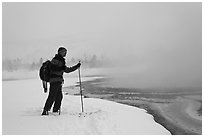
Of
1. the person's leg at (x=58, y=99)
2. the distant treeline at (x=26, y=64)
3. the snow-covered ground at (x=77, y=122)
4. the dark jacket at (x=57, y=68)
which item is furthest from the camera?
the distant treeline at (x=26, y=64)

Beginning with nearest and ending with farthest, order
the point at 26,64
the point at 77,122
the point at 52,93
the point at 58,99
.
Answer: the point at 77,122, the point at 52,93, the point at 58,99, the point at 26,64

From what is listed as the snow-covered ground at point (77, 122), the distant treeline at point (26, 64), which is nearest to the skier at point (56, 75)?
the snow-covered ground at point (77, 122)

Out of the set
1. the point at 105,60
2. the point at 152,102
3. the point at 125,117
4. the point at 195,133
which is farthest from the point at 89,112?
the point at 105,60

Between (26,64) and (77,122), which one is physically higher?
A: (77,122)

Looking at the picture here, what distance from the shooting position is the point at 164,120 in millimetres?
7027

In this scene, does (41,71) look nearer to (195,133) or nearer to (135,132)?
(135,132)

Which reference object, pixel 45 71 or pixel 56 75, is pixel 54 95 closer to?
pixel 56 75

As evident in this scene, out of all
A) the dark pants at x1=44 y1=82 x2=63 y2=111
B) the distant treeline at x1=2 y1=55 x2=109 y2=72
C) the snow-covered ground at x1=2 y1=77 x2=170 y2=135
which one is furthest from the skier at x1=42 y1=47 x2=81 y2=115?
the distant treeline at x1=2 y1=55 x2=109 y2=72

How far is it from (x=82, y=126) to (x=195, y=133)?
2.80 metres

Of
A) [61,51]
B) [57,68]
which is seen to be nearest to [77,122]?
[57,68]

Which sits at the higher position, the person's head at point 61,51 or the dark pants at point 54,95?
the person's head at point 61,51

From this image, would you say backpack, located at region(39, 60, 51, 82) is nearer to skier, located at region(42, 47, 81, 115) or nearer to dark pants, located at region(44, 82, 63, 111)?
skier, located at region(42, 47, 81, 115)

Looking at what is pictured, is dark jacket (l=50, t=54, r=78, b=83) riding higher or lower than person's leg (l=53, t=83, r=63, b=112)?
higher

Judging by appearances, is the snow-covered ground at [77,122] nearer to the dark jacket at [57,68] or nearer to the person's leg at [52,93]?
the person's leg at [52,93]
